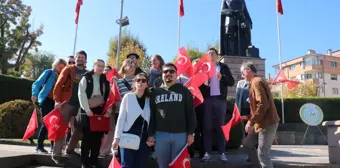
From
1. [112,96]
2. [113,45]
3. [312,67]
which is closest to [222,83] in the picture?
[112,96]

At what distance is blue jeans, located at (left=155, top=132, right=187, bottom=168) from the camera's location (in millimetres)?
3545

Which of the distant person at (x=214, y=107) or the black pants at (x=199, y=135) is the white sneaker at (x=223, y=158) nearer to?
the distant person at (x=214, y=107)

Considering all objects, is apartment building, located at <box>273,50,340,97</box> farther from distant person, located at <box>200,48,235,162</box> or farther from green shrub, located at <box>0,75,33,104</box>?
distant person, located at <box>200,48,235,162</box>

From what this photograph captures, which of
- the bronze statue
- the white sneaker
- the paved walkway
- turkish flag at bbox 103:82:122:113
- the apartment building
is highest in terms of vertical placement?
the apartment building

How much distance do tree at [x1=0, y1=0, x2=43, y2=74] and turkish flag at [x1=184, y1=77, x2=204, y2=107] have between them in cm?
2969

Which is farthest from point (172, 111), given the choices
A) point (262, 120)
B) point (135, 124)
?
point (262, 120)

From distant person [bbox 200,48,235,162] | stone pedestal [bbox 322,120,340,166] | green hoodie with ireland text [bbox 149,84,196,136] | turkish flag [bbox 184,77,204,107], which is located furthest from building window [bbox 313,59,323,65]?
green hoodie with ireland text [bbox 149,84,196,136]

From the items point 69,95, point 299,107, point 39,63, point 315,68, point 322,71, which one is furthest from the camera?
point 322,71

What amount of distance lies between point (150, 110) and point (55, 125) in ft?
7.14

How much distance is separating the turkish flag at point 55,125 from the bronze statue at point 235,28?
10684 mm

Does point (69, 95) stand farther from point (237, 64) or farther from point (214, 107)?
point (237, 64)

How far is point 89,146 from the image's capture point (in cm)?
462

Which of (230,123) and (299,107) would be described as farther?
(299,107)

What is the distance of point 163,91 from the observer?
12.2 feet
